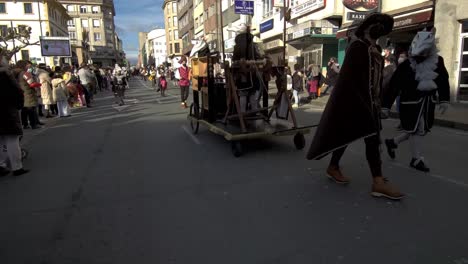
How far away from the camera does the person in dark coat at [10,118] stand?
5.64 meters

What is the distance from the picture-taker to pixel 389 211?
383 cm

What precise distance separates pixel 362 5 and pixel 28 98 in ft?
42.2

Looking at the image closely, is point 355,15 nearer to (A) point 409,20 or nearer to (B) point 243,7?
(A) point 409,20

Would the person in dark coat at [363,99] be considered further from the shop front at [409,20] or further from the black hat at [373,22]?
the shop front at [409,20]

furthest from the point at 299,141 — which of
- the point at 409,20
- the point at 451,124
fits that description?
the point at 409,20

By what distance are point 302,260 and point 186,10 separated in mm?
64016

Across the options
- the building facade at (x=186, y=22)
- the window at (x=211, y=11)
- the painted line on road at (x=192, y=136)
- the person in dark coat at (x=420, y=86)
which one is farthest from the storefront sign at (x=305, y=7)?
the building facade at (x=186, y=22)

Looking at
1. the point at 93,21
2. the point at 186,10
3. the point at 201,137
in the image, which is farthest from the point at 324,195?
the point at 93,21

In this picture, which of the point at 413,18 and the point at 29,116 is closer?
the point at 29,116

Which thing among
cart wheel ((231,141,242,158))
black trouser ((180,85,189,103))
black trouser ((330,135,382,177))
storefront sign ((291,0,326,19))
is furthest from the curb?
storefront sign ((291,0,326,19))

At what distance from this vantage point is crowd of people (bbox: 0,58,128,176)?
18.7 feet

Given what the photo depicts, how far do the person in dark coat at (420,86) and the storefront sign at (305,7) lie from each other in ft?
52.1

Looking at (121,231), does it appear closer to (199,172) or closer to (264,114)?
(199,172)

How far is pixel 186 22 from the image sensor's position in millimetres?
63688
